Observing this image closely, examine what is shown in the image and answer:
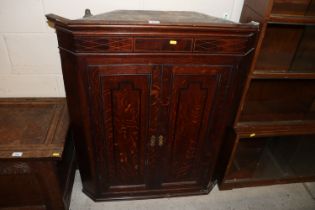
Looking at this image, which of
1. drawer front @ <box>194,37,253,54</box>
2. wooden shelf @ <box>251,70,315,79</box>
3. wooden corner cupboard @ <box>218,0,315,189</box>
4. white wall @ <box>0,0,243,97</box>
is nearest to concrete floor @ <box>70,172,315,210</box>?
wooden corner cupboard @ <box>218,0,315,189</box>

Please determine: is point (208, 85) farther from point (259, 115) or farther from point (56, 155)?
point (56, 155)

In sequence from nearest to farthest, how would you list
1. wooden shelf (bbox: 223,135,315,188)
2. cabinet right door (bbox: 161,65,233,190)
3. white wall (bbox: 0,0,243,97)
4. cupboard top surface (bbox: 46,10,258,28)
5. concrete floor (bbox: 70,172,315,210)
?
cupboard top surface (bbox: 46,10,258,28), cabinet right door (bbox: 161,65,233,190), white wall (bbox: 0,0,243,97), concrete floor (bbox: 70,172,315,210), wooden shelf (bbox: 223,135,315,188)

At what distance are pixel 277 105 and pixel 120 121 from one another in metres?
1.19

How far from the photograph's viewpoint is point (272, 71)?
1571 mm

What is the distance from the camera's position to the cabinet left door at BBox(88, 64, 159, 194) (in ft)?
4.49

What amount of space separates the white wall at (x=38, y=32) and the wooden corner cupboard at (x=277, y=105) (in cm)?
36

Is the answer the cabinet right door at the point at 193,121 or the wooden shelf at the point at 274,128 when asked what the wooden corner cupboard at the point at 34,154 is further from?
the wooden shelf at the point at 274,128

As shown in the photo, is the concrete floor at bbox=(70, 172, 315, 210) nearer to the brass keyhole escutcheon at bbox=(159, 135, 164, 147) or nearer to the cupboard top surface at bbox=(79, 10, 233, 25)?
the brass keyhole escutcheon at bbox=(159, 135, 164, 147)

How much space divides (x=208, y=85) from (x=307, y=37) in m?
0.81

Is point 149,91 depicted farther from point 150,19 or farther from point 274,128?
point 274,128

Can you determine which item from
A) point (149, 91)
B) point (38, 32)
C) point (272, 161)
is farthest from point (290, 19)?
point (38, 32)

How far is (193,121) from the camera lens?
1620 millimetres

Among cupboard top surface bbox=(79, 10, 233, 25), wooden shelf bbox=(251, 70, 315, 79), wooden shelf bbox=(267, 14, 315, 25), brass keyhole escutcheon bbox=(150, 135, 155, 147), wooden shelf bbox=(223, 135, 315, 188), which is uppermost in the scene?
wooden shelf bbox=(267, 14, 315, 25)

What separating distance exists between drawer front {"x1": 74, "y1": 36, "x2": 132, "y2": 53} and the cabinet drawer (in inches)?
2.2
